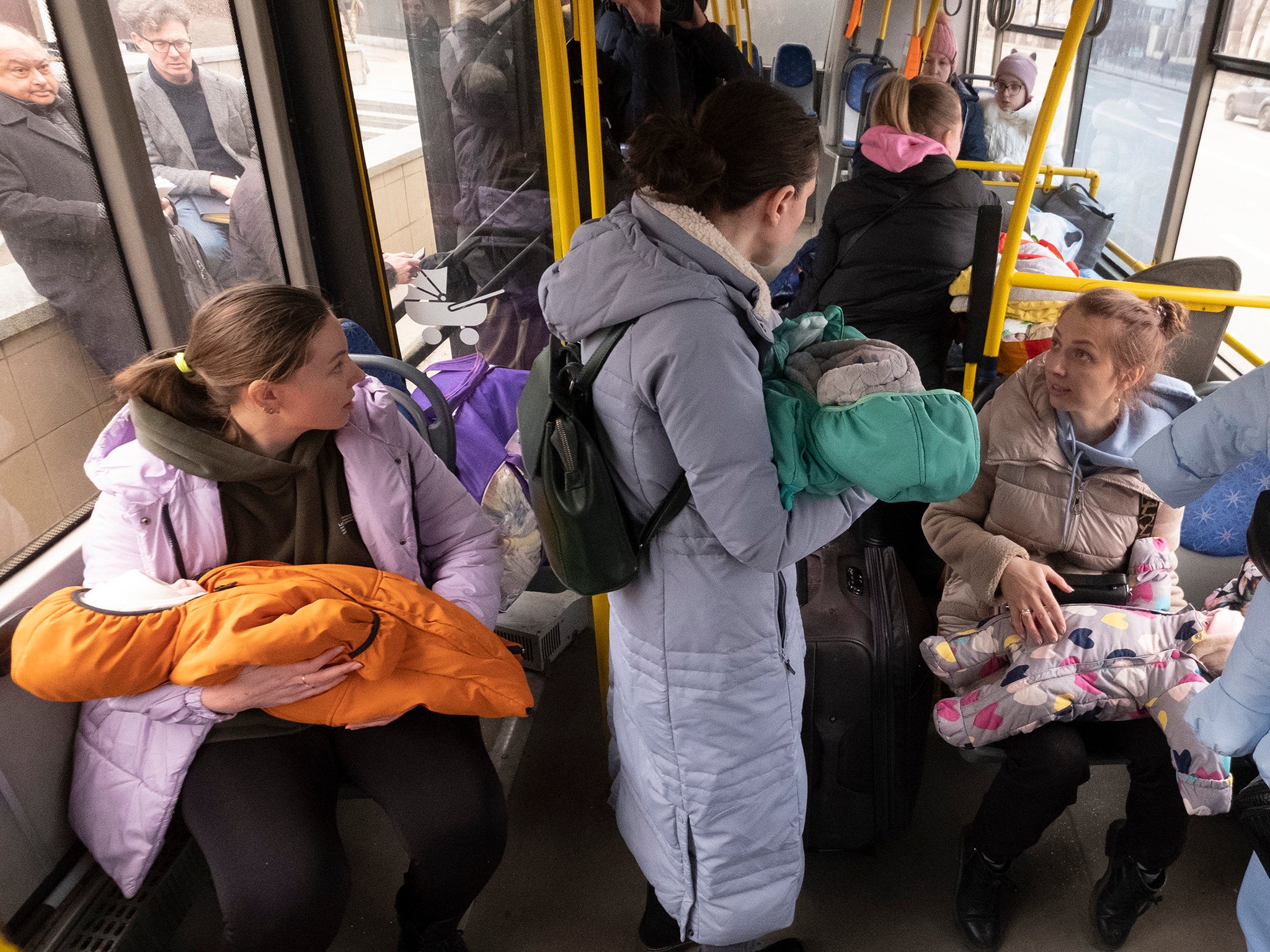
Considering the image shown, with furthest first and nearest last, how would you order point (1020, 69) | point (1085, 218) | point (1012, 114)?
point (1012, 114) < point (1020, 69) < point (1085, 218)

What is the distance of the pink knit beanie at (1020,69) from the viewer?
535 cm

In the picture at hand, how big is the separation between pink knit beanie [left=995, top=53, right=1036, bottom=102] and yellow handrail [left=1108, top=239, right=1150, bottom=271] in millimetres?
1124

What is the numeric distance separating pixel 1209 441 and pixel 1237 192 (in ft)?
12.0

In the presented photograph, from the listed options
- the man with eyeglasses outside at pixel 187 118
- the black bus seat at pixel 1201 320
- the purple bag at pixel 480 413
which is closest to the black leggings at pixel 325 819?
the purple bag at pixel 480 413

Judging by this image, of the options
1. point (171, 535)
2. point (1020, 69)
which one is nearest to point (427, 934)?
point (171, 535)

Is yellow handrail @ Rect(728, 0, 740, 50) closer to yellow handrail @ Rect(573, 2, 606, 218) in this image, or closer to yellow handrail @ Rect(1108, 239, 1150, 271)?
yellow handrail @ Rect(1108, 239, 1150, 271)

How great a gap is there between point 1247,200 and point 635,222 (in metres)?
3.75

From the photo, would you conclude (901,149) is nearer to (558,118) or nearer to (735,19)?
(558,118)

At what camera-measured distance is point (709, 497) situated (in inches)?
54.1

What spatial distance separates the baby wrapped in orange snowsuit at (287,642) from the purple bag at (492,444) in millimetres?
454

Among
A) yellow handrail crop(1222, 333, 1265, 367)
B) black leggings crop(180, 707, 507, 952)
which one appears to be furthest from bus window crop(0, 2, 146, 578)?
yellow handrail crop(1222, 333, 1265, 367)

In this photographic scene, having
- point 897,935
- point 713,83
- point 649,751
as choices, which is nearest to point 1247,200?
point 713,83

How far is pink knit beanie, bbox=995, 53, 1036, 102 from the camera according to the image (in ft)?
17.5

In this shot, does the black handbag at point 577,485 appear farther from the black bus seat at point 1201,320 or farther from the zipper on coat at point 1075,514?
the black bus seat at point 1201,320
